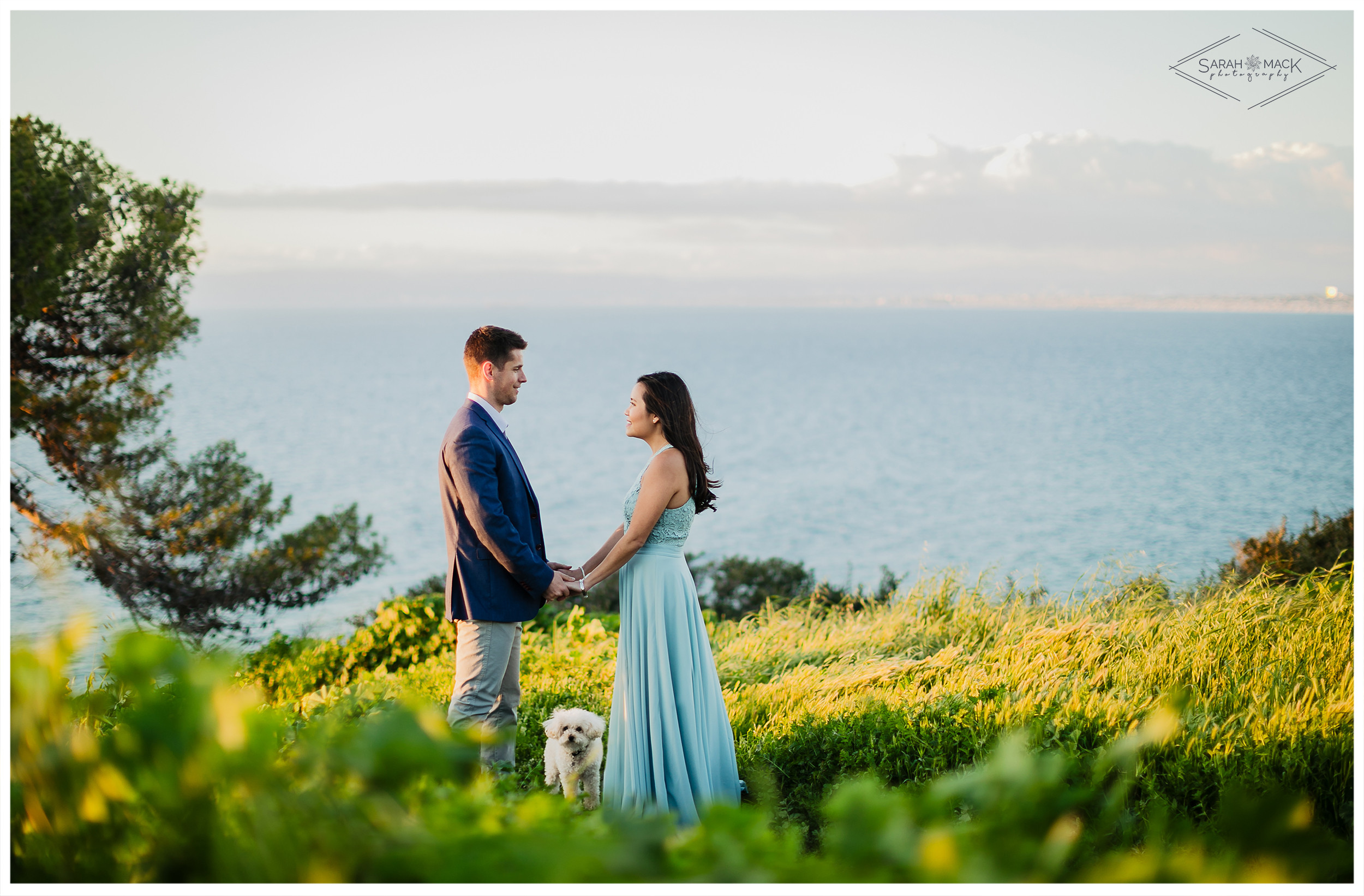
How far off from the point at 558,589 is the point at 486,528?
0.49 metres

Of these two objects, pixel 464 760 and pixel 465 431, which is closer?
pixel 464 760

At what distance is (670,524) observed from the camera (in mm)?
4367

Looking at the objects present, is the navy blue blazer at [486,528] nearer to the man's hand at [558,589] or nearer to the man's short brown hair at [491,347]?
the man's hand at [558,589]

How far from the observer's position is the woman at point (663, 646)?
14.0ft

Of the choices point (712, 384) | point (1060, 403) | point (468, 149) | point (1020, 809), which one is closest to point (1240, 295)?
point (1060, 403)

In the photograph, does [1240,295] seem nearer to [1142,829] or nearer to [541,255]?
[541,255]

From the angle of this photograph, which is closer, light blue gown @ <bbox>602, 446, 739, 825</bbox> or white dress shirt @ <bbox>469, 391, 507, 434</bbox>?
light blue gown @ <bbox>602, 446, 739, 825</bbox>

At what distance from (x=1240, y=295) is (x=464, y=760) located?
125 metres

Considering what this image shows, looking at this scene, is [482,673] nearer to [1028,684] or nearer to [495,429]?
[495,429]

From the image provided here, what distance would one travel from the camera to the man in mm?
4344

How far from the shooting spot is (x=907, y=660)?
5.88 metres

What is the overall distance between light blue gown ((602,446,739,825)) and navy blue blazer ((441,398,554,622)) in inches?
21.1

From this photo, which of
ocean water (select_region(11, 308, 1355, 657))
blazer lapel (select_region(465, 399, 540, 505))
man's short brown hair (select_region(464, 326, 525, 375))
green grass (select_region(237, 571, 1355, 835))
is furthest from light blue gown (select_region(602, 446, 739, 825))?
ocean water (select_region(11, 308, 1355, 657))

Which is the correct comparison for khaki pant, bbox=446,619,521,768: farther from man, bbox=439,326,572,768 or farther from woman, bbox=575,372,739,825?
woman, bbox=575,372,739,825
